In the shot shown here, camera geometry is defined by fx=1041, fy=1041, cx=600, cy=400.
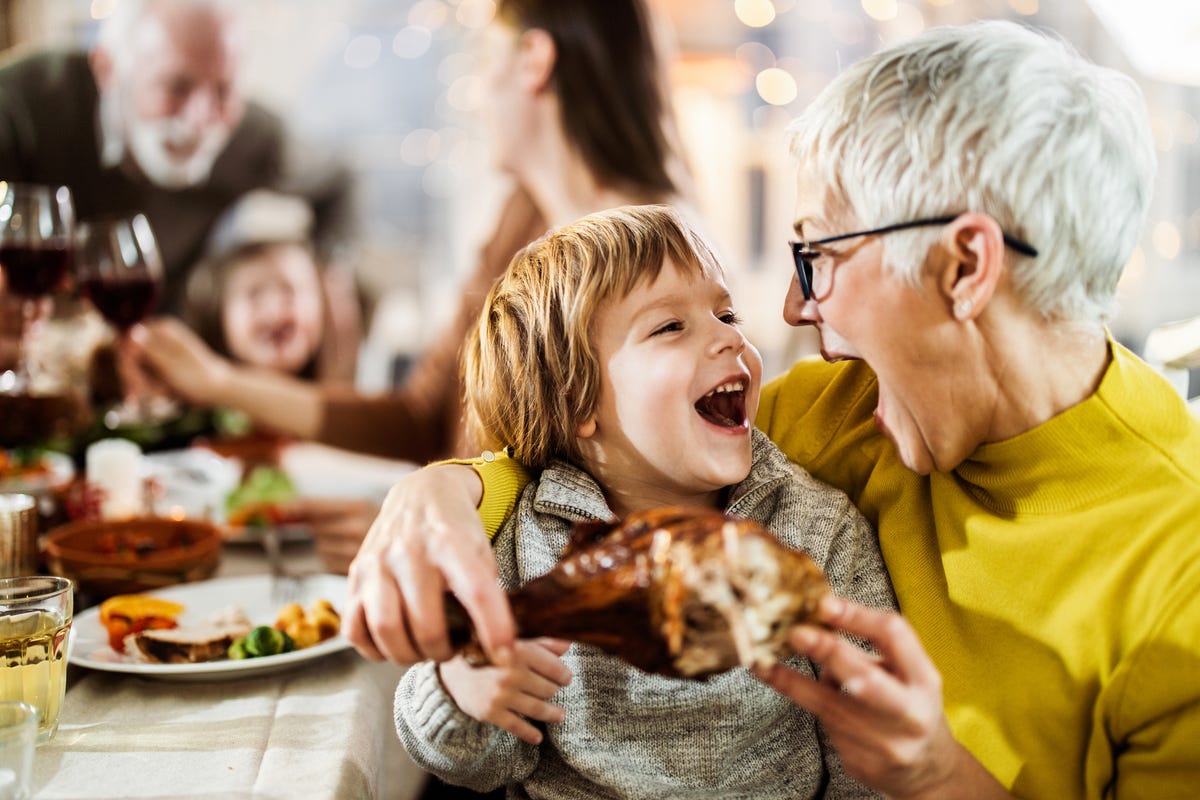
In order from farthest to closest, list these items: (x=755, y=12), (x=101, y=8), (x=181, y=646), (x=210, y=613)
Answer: (x=755, y=12), (x=101, y=8), (x=210, y=613), (x=181, y=646)

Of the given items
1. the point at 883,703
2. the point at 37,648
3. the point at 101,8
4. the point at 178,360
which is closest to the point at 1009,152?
the point at 883,703

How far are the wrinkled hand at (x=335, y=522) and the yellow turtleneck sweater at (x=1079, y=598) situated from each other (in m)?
0.55

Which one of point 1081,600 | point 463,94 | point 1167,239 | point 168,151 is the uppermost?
point 463,94

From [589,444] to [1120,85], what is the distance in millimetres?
709

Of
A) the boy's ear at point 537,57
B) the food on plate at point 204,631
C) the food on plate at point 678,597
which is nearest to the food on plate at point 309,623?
the food on plate at point 204,631

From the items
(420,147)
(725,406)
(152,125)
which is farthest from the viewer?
(420,147)

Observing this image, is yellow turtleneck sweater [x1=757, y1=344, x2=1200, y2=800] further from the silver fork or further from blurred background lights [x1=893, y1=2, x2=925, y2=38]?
blurred background lights [x1=893, y1=2, x2=925, y2=38]

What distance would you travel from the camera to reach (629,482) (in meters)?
1.32

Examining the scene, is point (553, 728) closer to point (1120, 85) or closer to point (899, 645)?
point (899, 645)

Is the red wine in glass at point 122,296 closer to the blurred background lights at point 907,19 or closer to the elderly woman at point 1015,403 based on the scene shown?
the elderly woman at point 1015,403

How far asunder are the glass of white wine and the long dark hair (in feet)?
5.01

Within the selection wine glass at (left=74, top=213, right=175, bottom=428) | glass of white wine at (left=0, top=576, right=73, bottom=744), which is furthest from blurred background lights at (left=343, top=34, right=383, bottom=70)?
glass of white wine at (left=0, top=576, right=73, bottom=744)

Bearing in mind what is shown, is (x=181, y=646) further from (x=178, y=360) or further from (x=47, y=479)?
(x=178, y=360)

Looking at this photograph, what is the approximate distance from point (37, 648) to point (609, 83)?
5.61 feet
